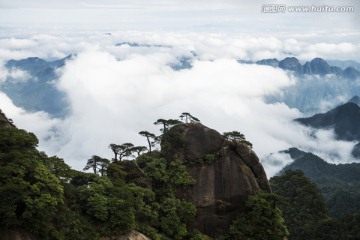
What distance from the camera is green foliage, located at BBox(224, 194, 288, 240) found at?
36375mm

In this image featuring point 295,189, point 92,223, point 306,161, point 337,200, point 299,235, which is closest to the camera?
point 92,223

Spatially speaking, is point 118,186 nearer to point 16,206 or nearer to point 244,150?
point 16,206

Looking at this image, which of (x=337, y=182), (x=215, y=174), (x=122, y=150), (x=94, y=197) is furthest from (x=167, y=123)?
(x=337, y=182)

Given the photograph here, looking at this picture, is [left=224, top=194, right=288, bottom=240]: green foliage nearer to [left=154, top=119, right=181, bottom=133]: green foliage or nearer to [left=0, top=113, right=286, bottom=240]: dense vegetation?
[left=0, top=113, right=286, bottom=240]: dense vegetation

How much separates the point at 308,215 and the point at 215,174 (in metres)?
49.2

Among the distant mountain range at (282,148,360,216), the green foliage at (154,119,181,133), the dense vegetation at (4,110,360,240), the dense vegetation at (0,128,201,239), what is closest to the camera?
the dense vegetation at (0,128,201,239)

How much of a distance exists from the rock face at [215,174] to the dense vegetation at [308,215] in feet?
76.3

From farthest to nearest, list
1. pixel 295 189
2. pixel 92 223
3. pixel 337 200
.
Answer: pixel 337 200, pixel 295 189, pixel 92 223

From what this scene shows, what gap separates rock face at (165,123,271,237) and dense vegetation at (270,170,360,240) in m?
23.3

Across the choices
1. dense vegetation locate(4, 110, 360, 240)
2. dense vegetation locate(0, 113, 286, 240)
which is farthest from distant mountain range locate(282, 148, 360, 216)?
dense vegetation locate(0, 113, 286, 240)

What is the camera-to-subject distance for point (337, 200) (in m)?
112

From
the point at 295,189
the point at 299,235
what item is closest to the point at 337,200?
the point at 295,189

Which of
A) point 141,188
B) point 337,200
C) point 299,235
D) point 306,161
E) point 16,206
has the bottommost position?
point 306,161

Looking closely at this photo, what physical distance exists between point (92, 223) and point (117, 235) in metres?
2.34
